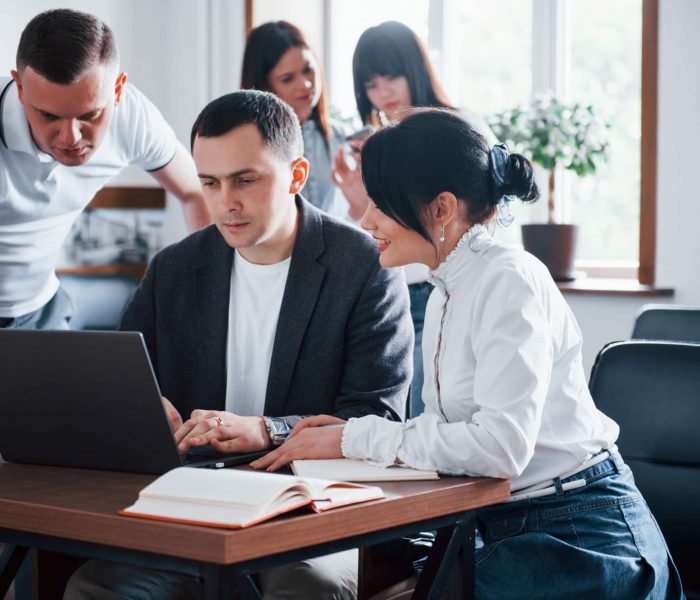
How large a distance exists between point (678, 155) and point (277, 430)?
7.55 ft

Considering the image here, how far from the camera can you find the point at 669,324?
2.28 meters

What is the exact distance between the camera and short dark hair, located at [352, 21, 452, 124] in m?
2.78

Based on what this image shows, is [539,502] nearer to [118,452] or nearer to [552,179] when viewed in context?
[118,452]

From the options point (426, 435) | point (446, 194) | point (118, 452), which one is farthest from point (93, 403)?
point (446, 194)

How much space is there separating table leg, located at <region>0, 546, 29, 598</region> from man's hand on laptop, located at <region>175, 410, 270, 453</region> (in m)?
0.25

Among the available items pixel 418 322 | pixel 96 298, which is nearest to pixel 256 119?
pixel 418 322

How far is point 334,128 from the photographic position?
3305 mm

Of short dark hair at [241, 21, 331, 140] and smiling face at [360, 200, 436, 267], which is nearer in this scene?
smiling face at [360, 200, 436, 267]

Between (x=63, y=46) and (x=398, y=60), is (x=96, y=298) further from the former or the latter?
(x=63, y=46)

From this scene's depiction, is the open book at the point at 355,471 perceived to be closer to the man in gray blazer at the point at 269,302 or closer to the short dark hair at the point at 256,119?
the man in gray blazer at the point at 269,302

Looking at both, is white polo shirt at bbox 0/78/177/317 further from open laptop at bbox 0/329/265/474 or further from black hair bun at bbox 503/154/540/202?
black hair bun at bbox 503/154/540/202

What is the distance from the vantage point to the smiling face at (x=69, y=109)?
6.47 ft

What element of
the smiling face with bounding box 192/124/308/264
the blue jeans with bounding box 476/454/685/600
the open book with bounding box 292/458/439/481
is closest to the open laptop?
the open book with bounding box 292/458/439/481

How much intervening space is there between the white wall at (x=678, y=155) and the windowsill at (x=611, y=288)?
38 millimetres
